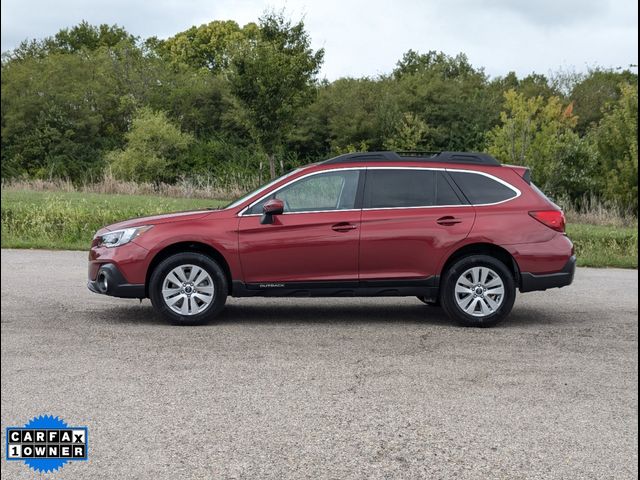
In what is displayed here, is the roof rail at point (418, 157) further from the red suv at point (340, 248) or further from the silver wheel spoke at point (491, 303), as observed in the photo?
the silver wheel spoke at point (491, 303)

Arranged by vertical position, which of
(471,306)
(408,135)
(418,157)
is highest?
(408,135)

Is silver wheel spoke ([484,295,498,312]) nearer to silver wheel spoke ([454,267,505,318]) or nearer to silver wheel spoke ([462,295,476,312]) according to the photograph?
silver wheel spoke ([454,267,505,318])

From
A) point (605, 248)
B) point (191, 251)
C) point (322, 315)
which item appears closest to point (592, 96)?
point (605, 248)

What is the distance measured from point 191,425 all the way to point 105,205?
15.8 m

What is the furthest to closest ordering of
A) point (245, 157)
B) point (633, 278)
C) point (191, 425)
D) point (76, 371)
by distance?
point (245, 157) < point (633, 278) < point (76, 371) < point (191, 425)

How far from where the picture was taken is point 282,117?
25047mm

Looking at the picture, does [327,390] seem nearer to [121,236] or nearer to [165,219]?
[165,219]

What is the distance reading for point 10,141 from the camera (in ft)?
129

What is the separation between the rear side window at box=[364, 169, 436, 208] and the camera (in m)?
9.32

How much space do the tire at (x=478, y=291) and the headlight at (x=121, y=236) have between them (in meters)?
3.26

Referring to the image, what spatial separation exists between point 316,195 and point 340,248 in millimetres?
631

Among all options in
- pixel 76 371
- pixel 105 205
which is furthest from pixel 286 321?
pixel 105 205

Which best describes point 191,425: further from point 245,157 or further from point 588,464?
point 245,157

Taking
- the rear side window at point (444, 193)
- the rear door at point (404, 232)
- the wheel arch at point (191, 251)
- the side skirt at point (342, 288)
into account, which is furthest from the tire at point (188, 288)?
the rear side window at point (444, 193)
